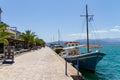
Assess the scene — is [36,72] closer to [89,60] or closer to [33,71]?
[33,71]

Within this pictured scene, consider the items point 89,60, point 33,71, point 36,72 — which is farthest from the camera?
point 89,60

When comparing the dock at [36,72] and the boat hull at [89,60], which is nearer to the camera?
the dock at [36,72]

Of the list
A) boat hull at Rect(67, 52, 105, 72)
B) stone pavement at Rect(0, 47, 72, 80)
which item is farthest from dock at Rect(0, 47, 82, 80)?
boat hull at Rect(67, 52, 105, 72)

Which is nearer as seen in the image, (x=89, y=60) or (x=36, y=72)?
(x=36, y=72)

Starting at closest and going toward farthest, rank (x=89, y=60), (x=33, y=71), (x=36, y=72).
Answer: (x=36, y=72) < (x=33, y=71) < (x=89, y=60)

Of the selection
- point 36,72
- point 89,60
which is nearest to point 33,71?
point 36,72

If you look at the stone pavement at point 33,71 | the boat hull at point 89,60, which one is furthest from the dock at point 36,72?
the boat hull at point 89,60

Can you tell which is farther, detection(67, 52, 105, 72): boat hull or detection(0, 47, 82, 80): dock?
detection(67, 52, 105, 72): boat hull

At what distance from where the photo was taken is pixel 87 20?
39.4 metres

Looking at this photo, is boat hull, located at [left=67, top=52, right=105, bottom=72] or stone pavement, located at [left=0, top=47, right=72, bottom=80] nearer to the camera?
stone pavement, located at [left=0, top=47, right=72, bottom=80]

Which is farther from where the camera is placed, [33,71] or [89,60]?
[89,60]

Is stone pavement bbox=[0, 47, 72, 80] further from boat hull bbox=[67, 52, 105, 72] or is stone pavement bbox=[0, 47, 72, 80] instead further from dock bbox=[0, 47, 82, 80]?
boat hull bbox=[67, 52, 105, 72]

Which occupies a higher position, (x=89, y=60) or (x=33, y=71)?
(x=33, y=71)

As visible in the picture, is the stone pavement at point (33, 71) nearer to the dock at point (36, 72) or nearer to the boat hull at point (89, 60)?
the dock at point (36, 72)
